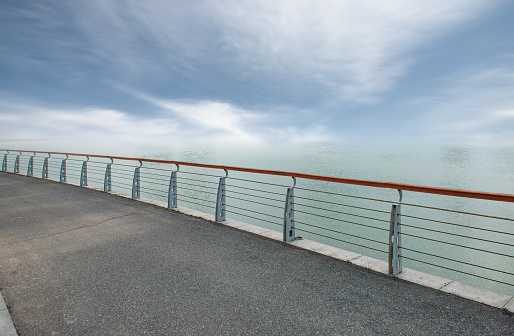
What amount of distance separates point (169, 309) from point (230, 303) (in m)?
0.58

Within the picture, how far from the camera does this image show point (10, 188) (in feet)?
35.4

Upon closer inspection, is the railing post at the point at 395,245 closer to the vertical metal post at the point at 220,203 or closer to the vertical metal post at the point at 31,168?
the vertical metal post at the point at 220,203

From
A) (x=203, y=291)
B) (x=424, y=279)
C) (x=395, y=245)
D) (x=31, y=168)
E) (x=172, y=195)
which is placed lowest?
(x=203, y=291)

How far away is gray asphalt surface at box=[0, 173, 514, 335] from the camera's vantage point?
2607mm

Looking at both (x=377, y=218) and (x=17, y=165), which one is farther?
(x=377, y=218)

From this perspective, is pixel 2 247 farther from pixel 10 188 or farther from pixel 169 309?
pixel 10 188

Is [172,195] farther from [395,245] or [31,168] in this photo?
[31,168]

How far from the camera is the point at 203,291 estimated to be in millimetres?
3213

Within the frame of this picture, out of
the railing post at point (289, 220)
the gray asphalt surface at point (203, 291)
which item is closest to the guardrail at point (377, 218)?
the railing post at point (289, 220)

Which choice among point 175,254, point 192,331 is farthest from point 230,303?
point 175,254

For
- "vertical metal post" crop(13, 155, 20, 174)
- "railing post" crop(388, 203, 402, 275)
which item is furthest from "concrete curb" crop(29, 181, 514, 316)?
"vertical metal post" crop(13, 155, 20, 174)

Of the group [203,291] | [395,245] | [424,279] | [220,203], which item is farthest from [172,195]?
[424,279]

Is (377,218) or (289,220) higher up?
(289,220)

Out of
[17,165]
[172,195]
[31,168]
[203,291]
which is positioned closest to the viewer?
[203,291]
